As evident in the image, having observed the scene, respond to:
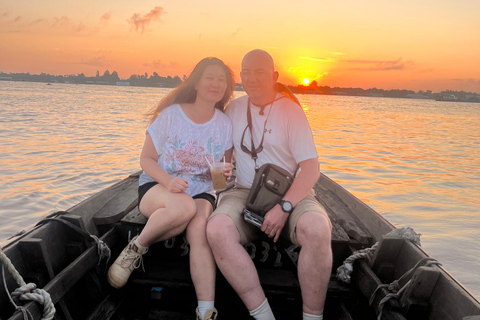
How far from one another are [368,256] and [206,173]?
1.44 m

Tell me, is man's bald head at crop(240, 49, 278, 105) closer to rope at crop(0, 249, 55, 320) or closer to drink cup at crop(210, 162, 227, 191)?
drink cup at crop(210, 162, 227, 191)

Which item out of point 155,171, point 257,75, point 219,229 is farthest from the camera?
point 257,75

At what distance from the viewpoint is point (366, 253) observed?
263cm

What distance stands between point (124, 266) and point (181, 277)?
0.43m

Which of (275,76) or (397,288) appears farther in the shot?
(275,76)

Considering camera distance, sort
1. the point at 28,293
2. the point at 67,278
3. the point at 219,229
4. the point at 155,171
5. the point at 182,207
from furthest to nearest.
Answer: the point at 155,171 < the point at 182,207 < the point at 219,229 < the point at 67,278 < the point at 28,293

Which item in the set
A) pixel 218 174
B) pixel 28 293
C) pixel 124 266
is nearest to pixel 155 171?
pixel 218 174

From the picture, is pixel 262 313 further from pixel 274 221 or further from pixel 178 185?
pixel 178 185

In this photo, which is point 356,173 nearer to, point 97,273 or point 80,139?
point 97,273

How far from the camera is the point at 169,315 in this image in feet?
9.00

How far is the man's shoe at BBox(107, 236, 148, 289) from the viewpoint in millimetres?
2539

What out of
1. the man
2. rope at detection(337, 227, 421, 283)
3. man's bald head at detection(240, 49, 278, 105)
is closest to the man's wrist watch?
the man

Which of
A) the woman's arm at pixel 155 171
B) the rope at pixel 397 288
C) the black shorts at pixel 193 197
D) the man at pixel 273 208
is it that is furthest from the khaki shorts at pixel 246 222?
the rope at pixel 397 288

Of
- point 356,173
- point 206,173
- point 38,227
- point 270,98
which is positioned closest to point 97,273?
point 38,227
